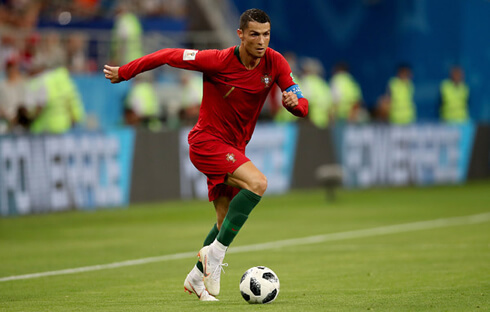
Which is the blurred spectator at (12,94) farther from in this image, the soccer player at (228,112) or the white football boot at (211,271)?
the white football boot at (211,271)

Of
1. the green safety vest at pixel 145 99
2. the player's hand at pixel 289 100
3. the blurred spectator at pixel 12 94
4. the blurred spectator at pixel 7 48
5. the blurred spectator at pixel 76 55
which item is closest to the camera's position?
the player's hand at pixel 289 100

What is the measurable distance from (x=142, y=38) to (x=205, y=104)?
1471 cm

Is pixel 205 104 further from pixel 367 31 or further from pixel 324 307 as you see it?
pixel 367 31

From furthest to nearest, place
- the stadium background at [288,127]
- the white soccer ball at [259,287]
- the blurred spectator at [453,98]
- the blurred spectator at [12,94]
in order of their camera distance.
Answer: the blurred spectator at [453,98], the blurred spectator at [12,94], the stadium background at [288,127], the white soccer ball at [259,287]

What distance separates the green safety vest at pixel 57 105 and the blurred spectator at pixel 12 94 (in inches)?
21.5

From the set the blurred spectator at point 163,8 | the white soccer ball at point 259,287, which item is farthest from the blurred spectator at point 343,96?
the white soccer ball at point 259,287

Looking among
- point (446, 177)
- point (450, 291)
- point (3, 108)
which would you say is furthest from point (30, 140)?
point (446, 177)

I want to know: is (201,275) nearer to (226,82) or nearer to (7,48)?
(226,82)

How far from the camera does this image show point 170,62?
25.6 feet

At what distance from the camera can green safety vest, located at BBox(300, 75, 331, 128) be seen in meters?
24.5

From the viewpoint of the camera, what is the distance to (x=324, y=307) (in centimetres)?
717

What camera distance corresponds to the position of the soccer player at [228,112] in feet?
25.1

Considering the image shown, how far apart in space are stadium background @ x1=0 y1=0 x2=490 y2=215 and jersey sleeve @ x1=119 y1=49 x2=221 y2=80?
822cm

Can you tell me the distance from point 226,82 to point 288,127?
510 inches
